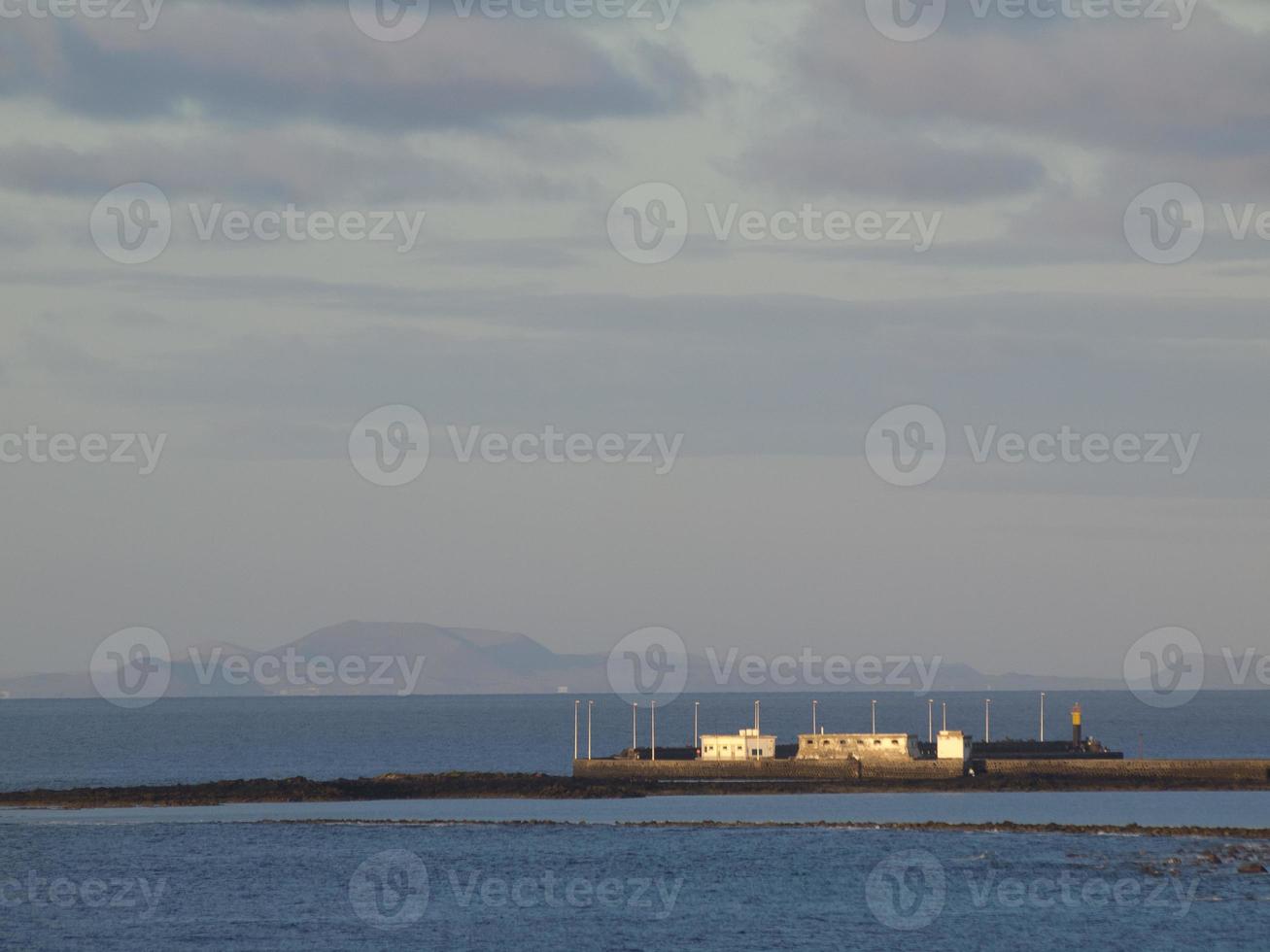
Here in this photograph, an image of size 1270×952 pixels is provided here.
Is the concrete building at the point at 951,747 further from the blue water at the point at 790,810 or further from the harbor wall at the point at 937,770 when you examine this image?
the blue water at the point at 790,810

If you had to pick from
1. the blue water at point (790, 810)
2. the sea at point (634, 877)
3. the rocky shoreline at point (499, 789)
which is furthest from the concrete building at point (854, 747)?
the sea at point (634, 877)

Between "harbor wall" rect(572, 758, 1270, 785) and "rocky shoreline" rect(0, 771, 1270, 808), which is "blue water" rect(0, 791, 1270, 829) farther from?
"harbor wall" rect(572, 758, 1270, 785)

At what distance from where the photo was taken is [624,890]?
8088 centimetres

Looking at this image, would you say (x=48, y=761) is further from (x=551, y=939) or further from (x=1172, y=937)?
(x=1172, y=937)

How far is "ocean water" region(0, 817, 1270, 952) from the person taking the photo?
232 ft

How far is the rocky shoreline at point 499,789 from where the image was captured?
389 feet

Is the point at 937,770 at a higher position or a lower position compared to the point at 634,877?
higher

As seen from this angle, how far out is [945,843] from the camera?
9194 cm

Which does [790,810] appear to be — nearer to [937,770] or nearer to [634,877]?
[937,770]

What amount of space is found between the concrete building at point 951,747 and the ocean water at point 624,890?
29.5m

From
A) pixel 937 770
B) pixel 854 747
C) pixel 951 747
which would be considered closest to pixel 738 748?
pixel 854 747

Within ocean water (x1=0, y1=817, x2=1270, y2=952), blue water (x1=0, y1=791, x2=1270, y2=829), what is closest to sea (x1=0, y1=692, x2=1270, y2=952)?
ocean water (x1=0, y1=817, x2=1270, y2=952)

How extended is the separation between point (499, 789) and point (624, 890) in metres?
43.9

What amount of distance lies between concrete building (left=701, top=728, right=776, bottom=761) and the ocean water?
90.6 ft
